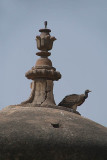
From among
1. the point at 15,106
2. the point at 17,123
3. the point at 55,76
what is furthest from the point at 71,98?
the point at 17,123

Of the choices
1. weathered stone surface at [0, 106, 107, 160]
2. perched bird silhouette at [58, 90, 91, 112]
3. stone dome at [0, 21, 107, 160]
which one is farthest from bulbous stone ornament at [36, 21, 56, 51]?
weathered stone surface at [0, 106, 107, 160]

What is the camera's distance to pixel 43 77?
14703 mm

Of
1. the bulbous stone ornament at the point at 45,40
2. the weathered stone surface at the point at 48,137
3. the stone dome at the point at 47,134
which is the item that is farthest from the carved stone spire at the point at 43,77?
the weathered stone surface at the point at 48,137

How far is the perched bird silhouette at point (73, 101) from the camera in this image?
48.9 ft

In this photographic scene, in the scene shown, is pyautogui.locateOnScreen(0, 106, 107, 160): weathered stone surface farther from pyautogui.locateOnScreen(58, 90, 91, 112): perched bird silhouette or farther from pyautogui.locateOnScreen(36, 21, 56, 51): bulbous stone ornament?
pyautogui.locateOnScreen(36, 21, 56, 51): bulbous stone ornament

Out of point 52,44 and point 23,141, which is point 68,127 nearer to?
point 23,141

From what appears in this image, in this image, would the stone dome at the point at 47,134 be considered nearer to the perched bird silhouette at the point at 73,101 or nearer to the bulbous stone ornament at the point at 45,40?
the perched bird silhouette at the point at 73,101

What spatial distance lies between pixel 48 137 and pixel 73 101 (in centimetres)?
274

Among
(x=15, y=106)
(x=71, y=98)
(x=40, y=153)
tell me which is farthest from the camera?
(x=71, y=98)

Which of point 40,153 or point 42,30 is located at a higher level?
point 42,30

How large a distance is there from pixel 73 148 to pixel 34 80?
279cm

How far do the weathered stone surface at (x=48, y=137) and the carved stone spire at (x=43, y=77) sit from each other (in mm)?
1044

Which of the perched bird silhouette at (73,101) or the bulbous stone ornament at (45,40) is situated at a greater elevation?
the bulbous stone ornament at (45,40)

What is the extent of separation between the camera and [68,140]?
12.5 meters
